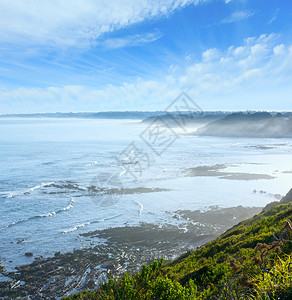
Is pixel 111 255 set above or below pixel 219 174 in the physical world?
above

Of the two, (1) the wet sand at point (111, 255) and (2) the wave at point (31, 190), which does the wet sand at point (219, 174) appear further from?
(2) the wave at point (31, 190)

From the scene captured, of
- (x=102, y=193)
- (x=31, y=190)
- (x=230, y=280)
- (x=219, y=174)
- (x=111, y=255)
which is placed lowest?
(x=219, y=174)

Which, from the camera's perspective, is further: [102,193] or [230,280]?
[102,193]

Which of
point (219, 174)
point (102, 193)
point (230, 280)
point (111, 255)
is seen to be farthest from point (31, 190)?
point (230, 280)

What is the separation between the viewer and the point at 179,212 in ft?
77.3

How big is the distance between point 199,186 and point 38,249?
69.7ft

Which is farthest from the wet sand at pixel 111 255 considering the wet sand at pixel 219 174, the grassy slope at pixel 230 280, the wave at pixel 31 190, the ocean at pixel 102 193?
the wet sand at pixel 219 174

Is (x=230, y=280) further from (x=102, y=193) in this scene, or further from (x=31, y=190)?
(x=31, y=190)

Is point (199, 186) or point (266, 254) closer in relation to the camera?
point (266, 254)

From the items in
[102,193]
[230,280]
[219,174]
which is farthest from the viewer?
[219,174]

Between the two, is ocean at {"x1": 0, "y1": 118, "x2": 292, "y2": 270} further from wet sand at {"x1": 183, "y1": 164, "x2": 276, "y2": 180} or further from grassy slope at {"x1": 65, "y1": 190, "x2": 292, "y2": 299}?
grassy slope at {"x1": 65, "y1": 190, "x2": 292, "y2": 299}

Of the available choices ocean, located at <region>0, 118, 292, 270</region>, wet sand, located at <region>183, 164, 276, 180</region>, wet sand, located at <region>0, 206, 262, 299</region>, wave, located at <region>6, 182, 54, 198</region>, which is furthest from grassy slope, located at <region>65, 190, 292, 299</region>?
wet sand, located at <region>183, 164, 276, 180</region>

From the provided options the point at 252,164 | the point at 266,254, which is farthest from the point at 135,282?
the point at 252,164

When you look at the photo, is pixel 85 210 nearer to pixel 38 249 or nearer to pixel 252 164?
pixel 38 249
